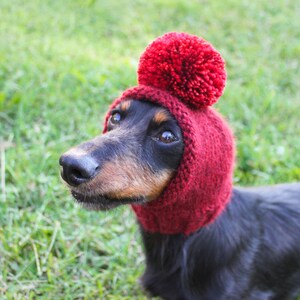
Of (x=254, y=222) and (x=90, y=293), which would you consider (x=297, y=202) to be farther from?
(x=90, y=293)

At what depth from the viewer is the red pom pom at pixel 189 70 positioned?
2256mm

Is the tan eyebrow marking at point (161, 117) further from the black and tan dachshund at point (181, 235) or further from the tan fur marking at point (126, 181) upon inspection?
the tan fur marking at point (126, 181)

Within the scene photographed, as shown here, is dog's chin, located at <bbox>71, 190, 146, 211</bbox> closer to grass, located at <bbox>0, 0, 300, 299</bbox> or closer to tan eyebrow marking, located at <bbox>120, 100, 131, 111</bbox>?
→ tan eyebrow marking, located at <bbox>120, 100, 131, 111</bbox>

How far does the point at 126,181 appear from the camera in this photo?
217 cm

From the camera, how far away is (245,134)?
466 centimetres

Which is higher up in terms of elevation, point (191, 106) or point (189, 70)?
point (189, 70)

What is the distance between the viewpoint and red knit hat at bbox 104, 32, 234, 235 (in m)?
2.24

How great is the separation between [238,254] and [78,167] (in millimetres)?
1232

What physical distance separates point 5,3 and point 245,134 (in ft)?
12.5

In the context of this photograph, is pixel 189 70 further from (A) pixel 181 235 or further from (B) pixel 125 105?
(A) pixel 181 235

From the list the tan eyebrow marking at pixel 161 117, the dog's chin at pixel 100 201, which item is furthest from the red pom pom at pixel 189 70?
the dog's chin at pixel 100 201

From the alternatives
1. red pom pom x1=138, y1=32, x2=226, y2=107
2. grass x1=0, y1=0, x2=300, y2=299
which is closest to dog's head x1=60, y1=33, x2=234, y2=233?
red pom pom x1=138, y1=32, x2=226, y2=107

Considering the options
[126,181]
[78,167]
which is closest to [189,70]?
[126,181]

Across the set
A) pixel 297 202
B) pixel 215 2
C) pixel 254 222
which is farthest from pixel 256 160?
pixel 215 2
